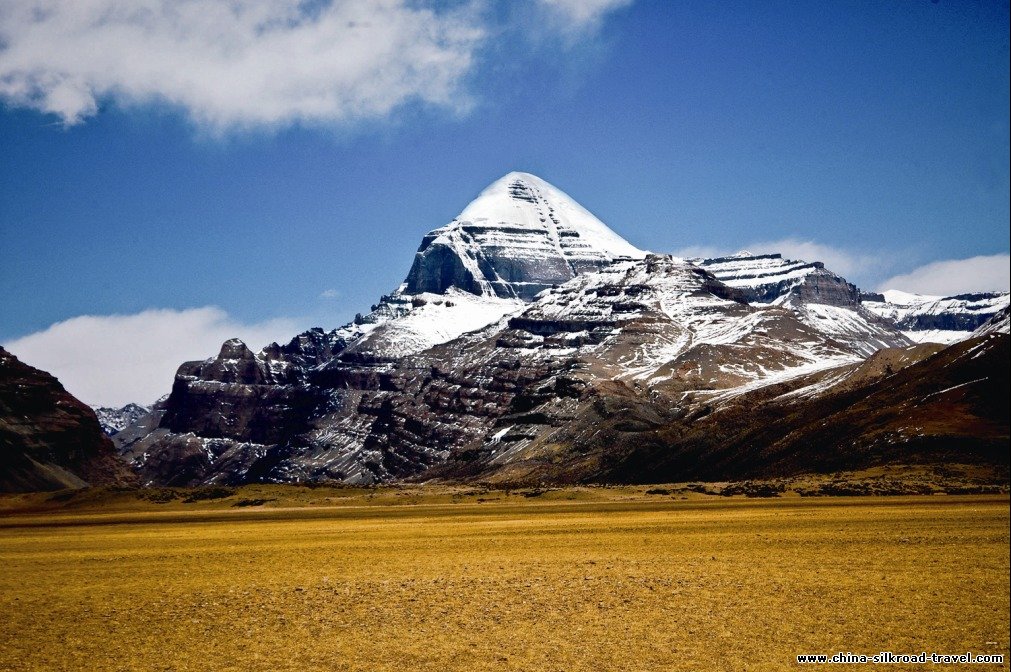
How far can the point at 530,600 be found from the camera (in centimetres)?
3612

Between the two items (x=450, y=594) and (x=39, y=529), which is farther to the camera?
(x=39, y=529)

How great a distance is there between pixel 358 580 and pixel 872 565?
879 inches

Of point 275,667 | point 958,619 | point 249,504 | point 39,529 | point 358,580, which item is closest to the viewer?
point 275,667

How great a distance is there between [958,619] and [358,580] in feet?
80.4

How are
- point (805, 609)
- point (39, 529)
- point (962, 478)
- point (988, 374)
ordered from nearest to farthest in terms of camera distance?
1. point (805, 609)
2. point (39, 529)
3. point (962, 478)
4. point (988, 374)

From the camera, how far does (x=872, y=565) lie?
132ft

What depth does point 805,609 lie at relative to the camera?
32562mm

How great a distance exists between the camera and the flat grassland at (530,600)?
2892 centimetres

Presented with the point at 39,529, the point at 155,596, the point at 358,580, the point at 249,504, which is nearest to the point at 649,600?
the point at 358,580

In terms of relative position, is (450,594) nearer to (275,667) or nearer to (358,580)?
(358,580)

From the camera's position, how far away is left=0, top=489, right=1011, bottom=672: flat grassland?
1139 inches

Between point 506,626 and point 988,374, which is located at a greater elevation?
point 988,374

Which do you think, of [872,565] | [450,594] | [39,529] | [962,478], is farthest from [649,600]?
[962,478]

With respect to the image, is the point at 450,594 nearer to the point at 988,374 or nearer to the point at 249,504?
the point at 249,504
